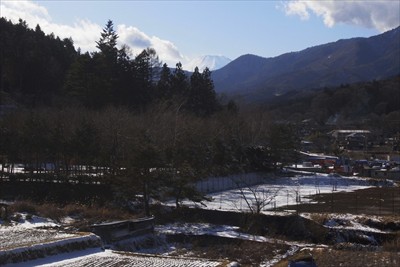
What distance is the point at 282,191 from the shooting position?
40.7 meters

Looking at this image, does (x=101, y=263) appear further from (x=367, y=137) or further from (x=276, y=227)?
(x=367, y=137)

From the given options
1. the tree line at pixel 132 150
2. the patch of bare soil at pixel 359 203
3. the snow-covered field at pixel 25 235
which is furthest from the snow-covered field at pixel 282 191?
the snow-covered field at pixel 25 235

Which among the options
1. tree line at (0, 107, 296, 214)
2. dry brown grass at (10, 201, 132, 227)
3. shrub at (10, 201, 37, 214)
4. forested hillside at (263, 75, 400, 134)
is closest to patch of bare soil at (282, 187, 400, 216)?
tree line at (0, 107, 296, 214)

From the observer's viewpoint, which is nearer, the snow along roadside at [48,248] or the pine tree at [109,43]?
the snow along roadside at [48,248]

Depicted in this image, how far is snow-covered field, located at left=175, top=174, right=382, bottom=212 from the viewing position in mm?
31191

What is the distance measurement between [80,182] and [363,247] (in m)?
19.8

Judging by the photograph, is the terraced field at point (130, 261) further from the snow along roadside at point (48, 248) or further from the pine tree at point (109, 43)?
the pine tree at point (109, 43)

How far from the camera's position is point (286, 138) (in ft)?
178

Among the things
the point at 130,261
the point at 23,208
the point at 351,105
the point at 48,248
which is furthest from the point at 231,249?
the point at 351,105

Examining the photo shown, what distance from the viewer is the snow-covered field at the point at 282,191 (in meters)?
31.2

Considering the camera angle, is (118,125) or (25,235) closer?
(25,235)

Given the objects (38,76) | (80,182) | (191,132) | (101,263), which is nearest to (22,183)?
(80,182)

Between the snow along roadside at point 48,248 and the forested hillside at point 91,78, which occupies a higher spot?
the forested hillside at point 91,78

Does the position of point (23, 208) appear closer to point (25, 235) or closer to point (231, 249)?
point (25, 235)
